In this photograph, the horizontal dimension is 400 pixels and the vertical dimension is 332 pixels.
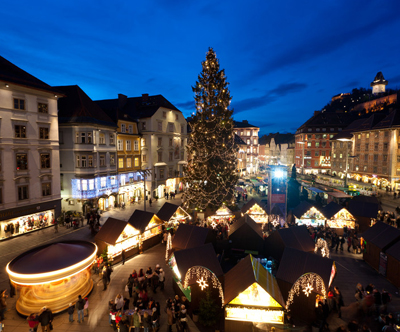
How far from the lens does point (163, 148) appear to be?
3769 cm

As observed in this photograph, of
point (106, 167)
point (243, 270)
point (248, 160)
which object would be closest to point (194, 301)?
point (243, 270)

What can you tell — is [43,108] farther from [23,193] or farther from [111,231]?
[111,231]

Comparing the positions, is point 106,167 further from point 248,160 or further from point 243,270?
point 248,160

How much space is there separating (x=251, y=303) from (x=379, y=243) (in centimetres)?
1187

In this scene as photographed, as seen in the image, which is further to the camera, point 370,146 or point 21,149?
point 370,146

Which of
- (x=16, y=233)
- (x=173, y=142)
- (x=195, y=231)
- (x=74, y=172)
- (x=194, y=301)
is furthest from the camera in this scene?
(x=173, y=142)

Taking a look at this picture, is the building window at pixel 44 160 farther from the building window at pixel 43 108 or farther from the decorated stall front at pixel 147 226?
the decorated stall front at pixel 147 226

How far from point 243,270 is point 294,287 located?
8.11 feet

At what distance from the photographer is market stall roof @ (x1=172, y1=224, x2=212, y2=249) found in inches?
592

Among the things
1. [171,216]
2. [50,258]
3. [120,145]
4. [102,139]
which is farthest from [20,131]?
[171,216]

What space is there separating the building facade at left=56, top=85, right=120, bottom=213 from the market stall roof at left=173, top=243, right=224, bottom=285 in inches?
753

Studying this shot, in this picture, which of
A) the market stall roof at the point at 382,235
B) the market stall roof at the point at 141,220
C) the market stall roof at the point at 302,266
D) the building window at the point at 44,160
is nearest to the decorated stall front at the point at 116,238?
the market stall roof at the point at 141,220

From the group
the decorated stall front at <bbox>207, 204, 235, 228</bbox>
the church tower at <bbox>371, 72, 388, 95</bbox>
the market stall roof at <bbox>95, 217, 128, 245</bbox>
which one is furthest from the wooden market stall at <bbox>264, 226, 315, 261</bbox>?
the church tower at <bbox>371, 72, 388, 95</bbox>

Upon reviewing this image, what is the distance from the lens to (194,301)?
10969 mm
